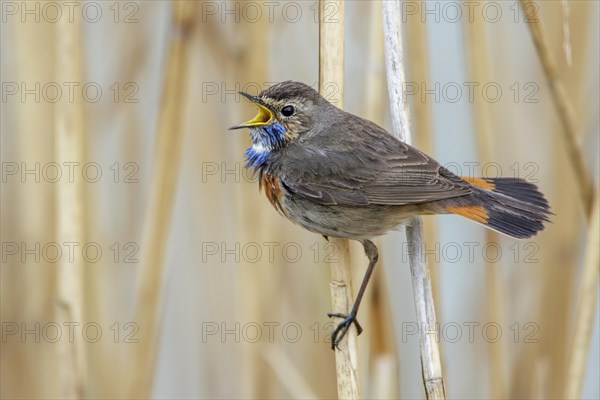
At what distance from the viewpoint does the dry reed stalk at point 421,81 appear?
330 cm

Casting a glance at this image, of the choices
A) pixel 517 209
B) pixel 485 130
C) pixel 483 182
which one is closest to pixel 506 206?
pixel 517 209

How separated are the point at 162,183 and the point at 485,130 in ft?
4.30

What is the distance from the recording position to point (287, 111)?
3.29m

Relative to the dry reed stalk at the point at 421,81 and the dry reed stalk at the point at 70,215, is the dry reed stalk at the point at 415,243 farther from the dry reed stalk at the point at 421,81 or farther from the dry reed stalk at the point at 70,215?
Result: the dry reed stalk at the point at 70,215

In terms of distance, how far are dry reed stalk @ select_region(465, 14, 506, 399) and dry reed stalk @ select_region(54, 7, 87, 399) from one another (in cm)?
154

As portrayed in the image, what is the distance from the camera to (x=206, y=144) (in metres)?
3.79

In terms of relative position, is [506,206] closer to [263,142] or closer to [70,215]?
[263,142]

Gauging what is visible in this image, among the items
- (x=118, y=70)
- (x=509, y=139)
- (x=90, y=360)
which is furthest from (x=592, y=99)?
→ (x=90, y=360)

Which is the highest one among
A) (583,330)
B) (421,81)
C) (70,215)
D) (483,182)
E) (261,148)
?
(421,81)

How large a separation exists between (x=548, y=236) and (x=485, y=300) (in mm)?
388

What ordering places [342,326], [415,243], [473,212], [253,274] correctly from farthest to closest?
[253,274], [473,212], [415,243], [342,326]

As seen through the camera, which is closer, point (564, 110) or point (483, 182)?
point (564, 110)

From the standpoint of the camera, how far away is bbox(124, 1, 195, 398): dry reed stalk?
3211mm

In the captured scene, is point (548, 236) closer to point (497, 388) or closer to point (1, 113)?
point (497, 388)
